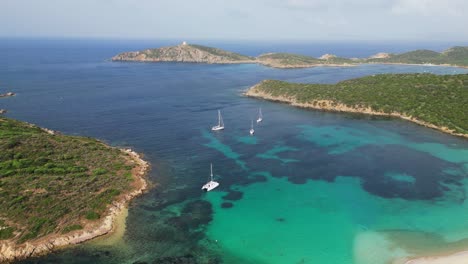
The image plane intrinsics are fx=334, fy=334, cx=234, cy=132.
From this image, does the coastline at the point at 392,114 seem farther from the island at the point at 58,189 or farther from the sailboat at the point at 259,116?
the island at the point at 58,189

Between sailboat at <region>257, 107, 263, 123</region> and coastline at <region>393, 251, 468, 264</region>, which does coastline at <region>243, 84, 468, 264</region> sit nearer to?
coastline at <region>393, 251, 468, 264</region>

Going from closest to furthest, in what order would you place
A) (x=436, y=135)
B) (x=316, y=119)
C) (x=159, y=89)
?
(x=436, y=135) < (x=316, y=119) < (x=159, y=89)

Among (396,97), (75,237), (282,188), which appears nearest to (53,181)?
(75,237)

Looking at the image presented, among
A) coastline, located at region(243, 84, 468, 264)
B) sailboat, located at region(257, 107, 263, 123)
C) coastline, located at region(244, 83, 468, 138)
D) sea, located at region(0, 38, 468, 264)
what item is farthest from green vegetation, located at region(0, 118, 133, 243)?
coastline, located at region(244, 83, 468, 138)

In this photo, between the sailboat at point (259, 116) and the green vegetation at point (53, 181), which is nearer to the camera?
the green vegetation at point (53, 181)

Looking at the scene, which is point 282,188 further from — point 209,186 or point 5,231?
point 5,231

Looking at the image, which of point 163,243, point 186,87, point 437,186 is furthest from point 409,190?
point 186,87

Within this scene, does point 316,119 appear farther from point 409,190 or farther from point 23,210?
point 23,210

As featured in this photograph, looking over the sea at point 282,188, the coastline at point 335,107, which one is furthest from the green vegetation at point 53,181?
the coastline at point 335,107
